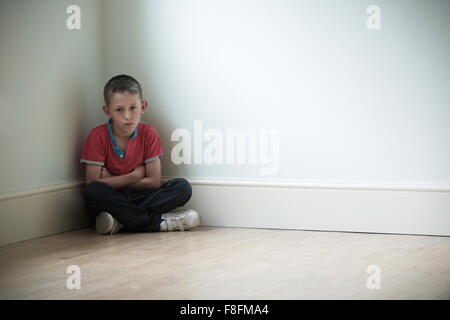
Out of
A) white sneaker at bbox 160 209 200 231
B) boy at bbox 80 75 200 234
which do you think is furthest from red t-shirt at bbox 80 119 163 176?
white sneaker at bbox 160 209 200 231

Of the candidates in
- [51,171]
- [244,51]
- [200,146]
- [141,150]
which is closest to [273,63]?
[244,51]

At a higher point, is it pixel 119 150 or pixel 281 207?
pixel 119 150

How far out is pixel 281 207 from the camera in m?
2.13

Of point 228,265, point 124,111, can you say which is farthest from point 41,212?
point 228,265

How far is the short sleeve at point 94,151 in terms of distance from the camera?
210 cm

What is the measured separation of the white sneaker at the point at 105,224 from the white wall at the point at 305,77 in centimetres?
34

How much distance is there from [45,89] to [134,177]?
1.40 feet

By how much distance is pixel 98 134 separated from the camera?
2.12 metres

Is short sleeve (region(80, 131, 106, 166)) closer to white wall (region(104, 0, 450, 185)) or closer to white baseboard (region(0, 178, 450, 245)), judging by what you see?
white baseboard (region(0, 178, 450, 245))

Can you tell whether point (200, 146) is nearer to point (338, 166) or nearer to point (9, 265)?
point (338, 166)

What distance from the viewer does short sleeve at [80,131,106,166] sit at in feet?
6.90

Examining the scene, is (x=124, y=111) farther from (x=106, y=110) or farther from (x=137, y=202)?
(x=137, y=202)

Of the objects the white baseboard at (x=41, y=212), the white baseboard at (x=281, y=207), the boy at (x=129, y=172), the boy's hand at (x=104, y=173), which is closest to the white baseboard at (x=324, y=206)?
the white baseboard at (x=281, y=207)

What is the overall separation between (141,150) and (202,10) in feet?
1.82
